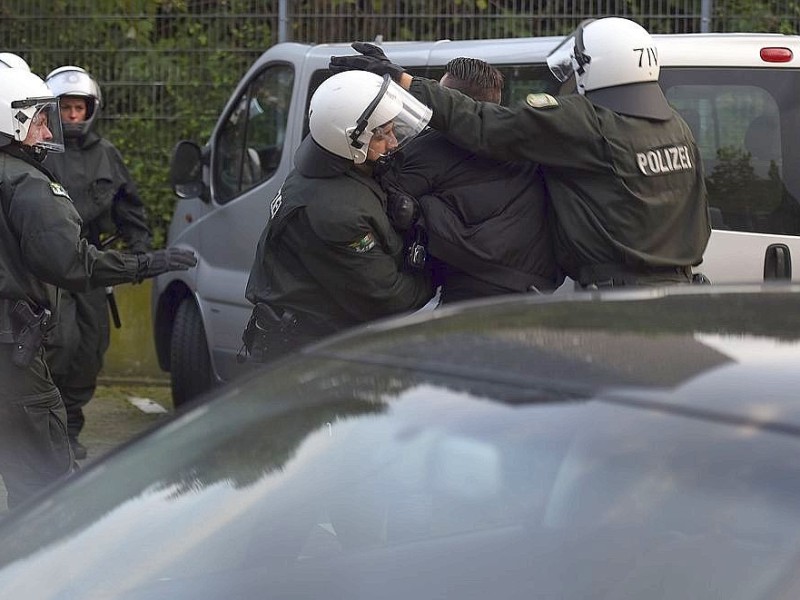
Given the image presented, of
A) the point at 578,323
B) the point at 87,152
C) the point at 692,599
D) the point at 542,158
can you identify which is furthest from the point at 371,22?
the point at 692,599

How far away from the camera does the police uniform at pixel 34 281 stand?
483 centimetres

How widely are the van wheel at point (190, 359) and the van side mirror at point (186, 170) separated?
612 millimetres

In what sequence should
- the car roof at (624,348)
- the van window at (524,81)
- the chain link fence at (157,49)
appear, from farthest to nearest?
the chain link fence at (157,49), the van window at (524,81), the car roof at (624,348)

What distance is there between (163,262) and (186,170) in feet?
6.94

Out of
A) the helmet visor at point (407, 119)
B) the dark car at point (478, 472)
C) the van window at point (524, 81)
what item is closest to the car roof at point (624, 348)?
the dark car at point (478, 472)

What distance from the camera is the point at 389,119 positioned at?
4148 mm


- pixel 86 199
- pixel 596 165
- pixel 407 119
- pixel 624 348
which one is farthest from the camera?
pixel 86 199

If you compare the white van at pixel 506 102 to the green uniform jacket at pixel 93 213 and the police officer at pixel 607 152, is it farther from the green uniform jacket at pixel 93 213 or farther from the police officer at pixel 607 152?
the police officer at pixel 607 152

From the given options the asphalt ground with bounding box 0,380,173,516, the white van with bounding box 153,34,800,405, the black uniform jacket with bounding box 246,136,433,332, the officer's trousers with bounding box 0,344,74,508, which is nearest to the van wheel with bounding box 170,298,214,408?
the white van with bounding box 153,34,800,405

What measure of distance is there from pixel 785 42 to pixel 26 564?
158 inches

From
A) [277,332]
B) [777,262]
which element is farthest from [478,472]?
[777,262]

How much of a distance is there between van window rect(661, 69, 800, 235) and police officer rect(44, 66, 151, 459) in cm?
286

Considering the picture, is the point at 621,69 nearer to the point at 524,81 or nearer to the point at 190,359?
the point at 524,81

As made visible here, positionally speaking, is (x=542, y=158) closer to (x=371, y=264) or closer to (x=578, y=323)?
(x=371, y=264)
